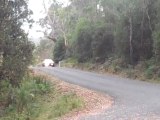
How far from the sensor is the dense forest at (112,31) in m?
30.9

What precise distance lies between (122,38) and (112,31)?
18.2 feet

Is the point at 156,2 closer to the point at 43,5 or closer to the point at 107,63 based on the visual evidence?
the point at 107,63

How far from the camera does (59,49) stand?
6225cm

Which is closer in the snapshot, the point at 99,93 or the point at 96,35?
the point at 99,93

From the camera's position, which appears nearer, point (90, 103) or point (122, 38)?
point (90, 103)

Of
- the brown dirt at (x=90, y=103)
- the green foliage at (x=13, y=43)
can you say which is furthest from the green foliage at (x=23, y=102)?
the brown dirt at (x=90, y=103)

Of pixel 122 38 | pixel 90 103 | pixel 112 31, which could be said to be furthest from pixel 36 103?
pixel 112 31

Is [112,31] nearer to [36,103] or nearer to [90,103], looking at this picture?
[36,103]

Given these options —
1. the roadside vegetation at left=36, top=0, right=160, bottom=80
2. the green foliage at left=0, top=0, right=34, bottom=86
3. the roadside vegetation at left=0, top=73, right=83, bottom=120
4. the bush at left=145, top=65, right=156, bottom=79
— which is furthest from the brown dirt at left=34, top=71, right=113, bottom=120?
the roadside vegetation at left=36, top=0, right=160, bottom=80

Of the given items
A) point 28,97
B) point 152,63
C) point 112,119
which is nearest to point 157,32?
point 152,63

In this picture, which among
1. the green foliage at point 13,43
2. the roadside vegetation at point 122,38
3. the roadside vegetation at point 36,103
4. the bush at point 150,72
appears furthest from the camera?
the roadside vegetation at point 122,38

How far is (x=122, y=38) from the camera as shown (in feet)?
111

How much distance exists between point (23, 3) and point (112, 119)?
12.0 metres

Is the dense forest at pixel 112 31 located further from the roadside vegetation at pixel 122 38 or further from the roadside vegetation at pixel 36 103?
the roadside vegetation at pixel 36 103
